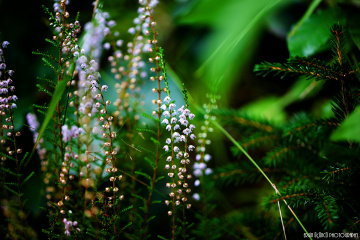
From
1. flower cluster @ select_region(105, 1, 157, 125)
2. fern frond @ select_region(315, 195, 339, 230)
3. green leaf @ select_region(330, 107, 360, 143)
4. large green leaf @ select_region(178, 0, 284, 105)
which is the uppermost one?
large green leaf @ select_region(178, 0, 284, 105)

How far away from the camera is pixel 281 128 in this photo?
0.61m

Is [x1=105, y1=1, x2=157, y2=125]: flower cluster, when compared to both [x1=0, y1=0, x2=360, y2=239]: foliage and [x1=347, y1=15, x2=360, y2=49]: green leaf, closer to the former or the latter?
[x1=0, y1=0, x2=360, y2=239]: foliage

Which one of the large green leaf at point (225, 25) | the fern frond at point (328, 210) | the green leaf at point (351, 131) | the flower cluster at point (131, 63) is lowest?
the fern frond at point (328, 210)

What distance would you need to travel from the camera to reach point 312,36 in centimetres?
71

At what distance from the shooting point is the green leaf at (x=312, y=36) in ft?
2.26

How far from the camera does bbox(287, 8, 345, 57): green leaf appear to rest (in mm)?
688

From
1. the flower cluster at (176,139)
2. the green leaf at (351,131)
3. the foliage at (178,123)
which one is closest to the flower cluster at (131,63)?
the foliage at (178,123)

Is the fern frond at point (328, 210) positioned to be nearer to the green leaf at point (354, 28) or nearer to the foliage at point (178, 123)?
the foliage at point (178, 123)

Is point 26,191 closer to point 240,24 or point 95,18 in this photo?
point 95,18

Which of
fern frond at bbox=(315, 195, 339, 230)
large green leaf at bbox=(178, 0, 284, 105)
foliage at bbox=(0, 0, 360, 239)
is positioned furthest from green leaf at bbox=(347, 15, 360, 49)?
fern frond at bbox=(315, 195, 339, 230)

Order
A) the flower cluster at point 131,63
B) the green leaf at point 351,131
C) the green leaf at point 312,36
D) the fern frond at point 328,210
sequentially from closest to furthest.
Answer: the green leaf at point 351,131 < the fern frond at point 328,210 < the flower cluster at point 131,63 < the green leaf at point 312,36

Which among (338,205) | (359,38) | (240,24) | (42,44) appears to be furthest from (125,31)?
(338,205)

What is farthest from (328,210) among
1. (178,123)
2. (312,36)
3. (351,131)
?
(312,36)

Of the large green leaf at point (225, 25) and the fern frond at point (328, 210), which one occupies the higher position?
A: the large green leaf at point (225, 25)
